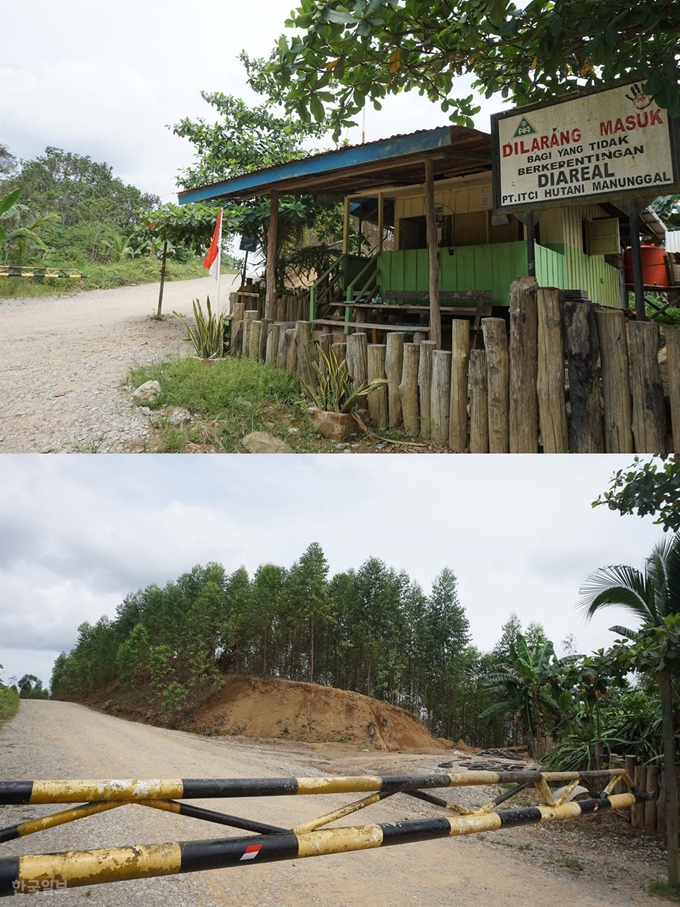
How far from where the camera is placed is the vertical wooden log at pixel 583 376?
11.1 ft

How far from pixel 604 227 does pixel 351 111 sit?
5053mm

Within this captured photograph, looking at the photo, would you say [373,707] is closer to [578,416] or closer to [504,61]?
[578,416]

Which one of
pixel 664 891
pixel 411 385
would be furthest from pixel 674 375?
pixel 664 891

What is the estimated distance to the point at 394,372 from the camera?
4734 millimetres

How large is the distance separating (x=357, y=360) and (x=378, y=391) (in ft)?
1.02

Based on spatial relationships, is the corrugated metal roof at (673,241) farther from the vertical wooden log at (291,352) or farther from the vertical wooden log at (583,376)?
the vertical wooden log at (583,376)

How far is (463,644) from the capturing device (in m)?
8.12

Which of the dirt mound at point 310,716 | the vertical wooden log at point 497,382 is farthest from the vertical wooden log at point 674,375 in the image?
the dirt mound at point 310,716

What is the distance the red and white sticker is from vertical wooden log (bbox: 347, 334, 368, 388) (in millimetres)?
3582

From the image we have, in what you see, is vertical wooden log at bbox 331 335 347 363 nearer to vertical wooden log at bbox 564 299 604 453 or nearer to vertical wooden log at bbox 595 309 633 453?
vertical wooden log at bbox 564 299 604 453

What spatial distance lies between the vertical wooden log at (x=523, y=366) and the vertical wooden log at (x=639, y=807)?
236 cm

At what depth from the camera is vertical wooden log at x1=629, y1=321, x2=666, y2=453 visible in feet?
10.6

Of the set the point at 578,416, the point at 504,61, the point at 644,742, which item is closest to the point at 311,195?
the point at 504,61

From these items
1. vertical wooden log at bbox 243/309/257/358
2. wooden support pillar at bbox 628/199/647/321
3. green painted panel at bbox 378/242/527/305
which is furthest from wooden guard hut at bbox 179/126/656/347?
wooden support pillar at bbox 628/199/647/321
